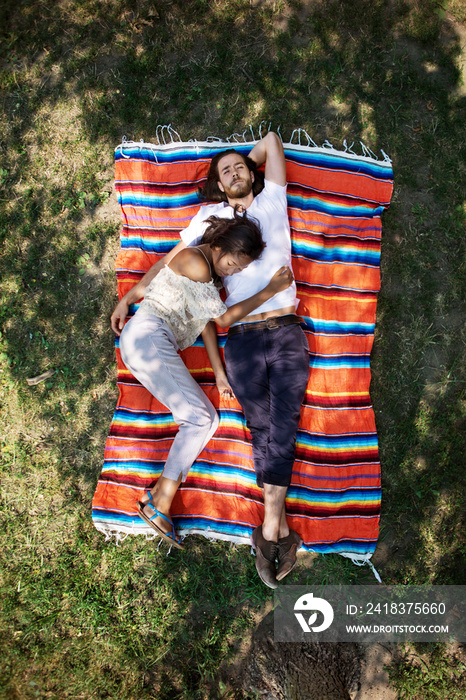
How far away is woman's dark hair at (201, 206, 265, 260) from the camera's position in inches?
135

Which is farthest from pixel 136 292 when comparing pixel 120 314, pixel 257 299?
pixel 257 299

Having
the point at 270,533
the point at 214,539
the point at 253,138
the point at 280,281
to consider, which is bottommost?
the point at 214,539

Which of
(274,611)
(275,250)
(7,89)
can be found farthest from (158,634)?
(7,89)

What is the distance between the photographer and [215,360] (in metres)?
4.02

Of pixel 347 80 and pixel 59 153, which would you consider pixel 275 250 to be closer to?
pixel 347 80

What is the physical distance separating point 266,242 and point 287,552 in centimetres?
280

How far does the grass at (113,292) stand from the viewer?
151 inches

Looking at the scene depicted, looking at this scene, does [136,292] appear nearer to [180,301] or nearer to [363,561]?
[180,301]

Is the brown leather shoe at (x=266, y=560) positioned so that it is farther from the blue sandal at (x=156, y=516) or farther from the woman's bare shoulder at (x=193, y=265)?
the woman's bare shoulder at (x=193, y=265)

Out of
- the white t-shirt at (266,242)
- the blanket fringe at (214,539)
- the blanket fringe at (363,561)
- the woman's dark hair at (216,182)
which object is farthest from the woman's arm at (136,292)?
the blanket fringe at (363,561)

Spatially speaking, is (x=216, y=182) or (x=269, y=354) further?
(x=216, y=182)

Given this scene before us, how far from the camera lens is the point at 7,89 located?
181 inches

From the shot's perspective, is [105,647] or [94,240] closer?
[105,647]

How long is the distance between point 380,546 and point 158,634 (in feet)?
7.32
